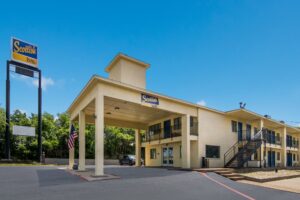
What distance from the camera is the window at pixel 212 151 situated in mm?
24225

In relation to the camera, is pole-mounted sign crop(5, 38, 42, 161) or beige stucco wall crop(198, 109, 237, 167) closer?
beige stucco wall crop(198, 109, 237, 167)

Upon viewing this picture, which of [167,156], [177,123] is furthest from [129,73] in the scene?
[167,156]

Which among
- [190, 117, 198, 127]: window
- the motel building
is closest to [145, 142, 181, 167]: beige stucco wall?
the motel building

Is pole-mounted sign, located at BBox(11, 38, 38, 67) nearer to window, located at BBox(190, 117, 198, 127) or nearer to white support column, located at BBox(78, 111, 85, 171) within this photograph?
white support column, located at BBox(78, 111, 85, 171)

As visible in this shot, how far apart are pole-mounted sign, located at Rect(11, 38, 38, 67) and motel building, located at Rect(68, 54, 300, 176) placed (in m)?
12.7

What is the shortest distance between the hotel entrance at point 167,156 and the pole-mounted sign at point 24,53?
20.2 m

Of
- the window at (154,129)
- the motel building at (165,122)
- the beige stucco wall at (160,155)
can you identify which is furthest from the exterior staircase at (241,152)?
the window at (154,129)

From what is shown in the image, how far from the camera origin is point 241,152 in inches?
928

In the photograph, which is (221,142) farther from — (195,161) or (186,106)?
(186,106)

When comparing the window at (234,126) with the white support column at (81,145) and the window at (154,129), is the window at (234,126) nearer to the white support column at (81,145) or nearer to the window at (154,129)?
the window at (154,129)

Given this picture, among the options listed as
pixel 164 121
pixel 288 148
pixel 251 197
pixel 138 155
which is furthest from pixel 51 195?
pixel 288 148

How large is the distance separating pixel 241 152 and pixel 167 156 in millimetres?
7279

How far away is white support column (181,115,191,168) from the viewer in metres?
21.8

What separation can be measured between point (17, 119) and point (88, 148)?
12.6m
